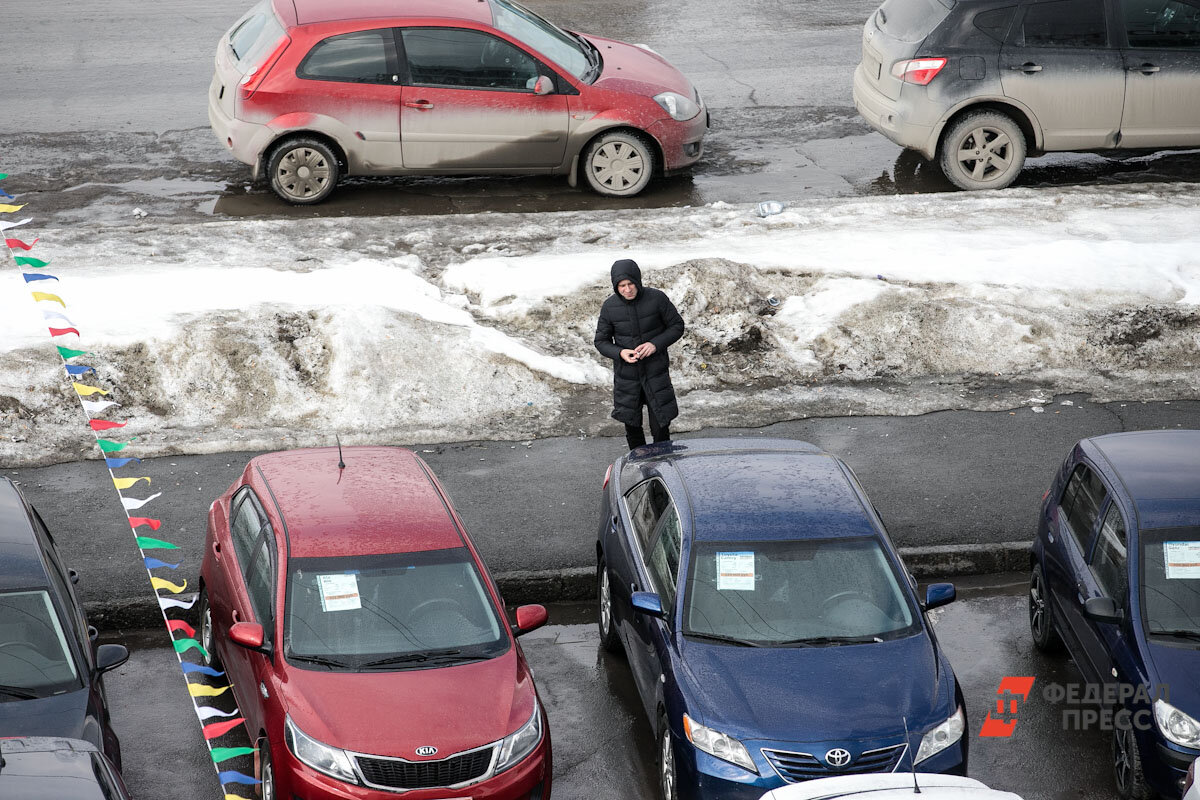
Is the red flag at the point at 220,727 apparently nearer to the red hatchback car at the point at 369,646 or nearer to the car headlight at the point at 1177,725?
the red hatchback car at the point at 369,646

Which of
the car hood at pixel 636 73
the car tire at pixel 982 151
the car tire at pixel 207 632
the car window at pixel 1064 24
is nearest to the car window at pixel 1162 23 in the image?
the car window at pixel 1064 24

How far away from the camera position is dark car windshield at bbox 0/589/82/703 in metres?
6.48

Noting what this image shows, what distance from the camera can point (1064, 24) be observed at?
48.0 feet

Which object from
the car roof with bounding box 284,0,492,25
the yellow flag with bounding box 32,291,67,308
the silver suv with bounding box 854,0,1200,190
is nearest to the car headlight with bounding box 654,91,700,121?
the car roof with bounding box 284,0,492,25

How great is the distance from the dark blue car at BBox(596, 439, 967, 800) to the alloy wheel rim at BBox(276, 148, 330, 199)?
705 cm

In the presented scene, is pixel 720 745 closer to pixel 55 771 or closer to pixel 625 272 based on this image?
pixel 55 771

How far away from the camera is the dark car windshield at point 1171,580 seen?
7133 millimetres

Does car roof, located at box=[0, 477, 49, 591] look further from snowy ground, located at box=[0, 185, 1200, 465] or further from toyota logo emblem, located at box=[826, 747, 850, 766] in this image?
toyota logo emblem, located at box=[826, 747, 850, 766]

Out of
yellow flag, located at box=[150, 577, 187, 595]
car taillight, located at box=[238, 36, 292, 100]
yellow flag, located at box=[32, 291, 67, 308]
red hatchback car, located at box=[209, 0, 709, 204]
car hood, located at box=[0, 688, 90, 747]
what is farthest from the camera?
red hatchback car, located at box=[209, 0, 709, 204]

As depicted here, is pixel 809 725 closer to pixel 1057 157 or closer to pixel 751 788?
pixel 751 788

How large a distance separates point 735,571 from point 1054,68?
951 centimetres

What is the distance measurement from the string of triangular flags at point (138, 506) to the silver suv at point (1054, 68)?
8.90 metres

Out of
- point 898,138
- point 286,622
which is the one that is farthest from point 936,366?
point 286,622

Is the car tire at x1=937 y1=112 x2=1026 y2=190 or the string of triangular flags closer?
the string of triangular flags
